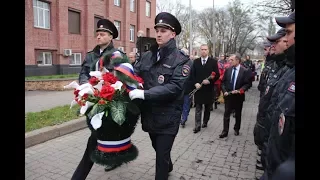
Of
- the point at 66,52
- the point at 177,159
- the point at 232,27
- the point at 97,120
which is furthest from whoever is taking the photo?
the point at 232,27

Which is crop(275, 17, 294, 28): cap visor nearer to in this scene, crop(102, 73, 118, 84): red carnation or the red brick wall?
crop(102, 73, 118, 84): red carnation

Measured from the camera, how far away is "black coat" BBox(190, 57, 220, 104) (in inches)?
264

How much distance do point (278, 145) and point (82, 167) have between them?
2247 mm

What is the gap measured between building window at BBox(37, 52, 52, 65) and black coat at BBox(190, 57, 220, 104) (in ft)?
52.7

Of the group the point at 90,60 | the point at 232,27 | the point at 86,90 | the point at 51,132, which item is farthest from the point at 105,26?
the point at 232,27

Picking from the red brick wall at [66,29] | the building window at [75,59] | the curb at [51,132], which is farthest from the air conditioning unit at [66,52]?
the curb at [51,132]

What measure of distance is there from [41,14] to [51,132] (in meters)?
16.8

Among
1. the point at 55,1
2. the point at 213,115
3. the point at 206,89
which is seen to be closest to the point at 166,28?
the point at 206,89

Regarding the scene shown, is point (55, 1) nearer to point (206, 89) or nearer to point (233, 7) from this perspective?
point (206, 89)

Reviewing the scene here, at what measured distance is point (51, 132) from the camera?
217 inches

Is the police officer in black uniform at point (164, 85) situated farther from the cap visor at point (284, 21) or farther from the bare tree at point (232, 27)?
the bare tree at point (232, 27)

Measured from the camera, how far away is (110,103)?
8.45 feet

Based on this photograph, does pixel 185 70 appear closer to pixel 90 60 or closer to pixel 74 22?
pixel 90 60
